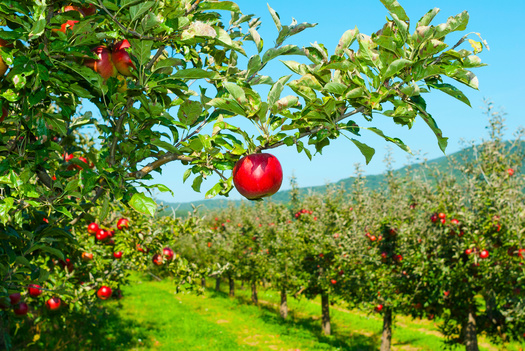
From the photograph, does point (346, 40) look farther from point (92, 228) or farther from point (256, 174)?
point (92, 228)

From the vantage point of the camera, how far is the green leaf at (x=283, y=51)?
71.7 inches

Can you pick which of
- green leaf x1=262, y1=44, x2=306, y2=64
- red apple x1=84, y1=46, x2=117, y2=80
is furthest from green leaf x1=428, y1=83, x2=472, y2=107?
red apple x1=84, y1=46, x2=117, y2=80

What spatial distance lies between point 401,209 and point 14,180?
12.0 meters

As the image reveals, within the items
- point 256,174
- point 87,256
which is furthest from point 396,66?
point 87,256

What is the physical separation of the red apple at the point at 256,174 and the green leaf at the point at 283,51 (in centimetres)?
50

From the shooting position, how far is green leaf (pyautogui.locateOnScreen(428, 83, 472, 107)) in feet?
5.44

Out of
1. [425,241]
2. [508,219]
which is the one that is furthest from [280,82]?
[425,241]

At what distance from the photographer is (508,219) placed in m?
8.01

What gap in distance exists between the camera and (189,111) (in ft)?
→ 6.59

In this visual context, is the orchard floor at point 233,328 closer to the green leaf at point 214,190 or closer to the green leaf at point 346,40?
the green leaf at point 214,190

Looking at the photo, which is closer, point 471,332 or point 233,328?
point 471,332

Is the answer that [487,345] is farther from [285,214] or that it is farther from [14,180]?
[14,180]

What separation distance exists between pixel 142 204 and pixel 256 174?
1.86ft

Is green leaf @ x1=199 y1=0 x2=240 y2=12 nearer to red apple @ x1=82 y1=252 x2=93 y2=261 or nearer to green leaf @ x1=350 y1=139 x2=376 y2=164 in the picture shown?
green leaf @ x1=350 y1=139 x2=376 y2=164
